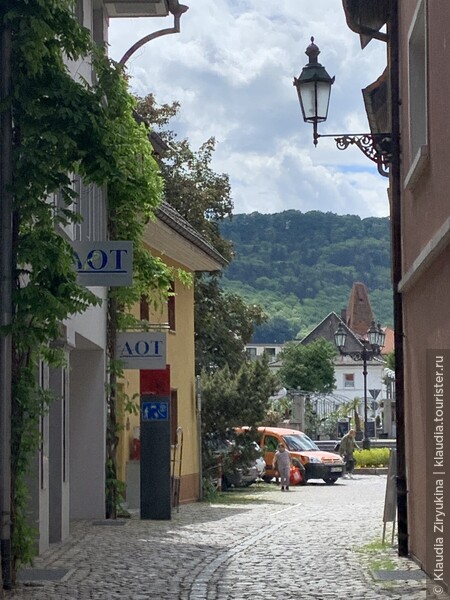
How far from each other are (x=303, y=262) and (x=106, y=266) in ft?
558

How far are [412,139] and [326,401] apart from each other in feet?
185

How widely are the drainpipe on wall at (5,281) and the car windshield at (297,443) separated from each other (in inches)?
1173

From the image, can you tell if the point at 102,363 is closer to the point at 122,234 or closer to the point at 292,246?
the point at 122,234

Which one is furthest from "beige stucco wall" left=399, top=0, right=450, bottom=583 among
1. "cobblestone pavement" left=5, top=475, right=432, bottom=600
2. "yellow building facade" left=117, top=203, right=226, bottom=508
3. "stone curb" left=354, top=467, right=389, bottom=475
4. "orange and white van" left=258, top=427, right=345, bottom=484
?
"stone curb" left=354, top=467, right=389, bottom=475

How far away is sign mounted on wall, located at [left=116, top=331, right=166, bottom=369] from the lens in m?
21.7

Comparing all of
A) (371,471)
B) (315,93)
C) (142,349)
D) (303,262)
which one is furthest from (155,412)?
(303,262)

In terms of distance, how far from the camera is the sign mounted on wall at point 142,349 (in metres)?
21.7

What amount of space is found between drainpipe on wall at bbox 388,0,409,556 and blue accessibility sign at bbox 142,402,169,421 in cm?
746

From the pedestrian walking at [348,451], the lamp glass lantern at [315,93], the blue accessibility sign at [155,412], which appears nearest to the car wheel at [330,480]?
the pedestrian walking at [348,451]

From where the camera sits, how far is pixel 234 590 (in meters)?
11.7

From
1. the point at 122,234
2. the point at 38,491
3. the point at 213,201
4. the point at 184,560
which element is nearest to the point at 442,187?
the point at 184,560

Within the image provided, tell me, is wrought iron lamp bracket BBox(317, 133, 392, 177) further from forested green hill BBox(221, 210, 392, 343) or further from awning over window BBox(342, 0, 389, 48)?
forested green hill BBox(221, 210, 392, 343)

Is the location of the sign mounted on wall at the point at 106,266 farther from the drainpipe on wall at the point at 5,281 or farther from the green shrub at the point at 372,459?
the green shrub at the point at 372,459

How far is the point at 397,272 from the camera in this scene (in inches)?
596
